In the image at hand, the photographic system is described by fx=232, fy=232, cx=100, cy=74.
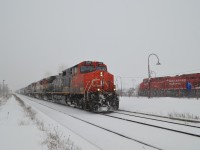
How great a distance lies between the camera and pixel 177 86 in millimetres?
31281

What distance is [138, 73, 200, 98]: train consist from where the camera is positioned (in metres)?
28.3

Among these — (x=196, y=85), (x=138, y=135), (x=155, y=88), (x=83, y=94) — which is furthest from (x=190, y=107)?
(x=155, y=88)

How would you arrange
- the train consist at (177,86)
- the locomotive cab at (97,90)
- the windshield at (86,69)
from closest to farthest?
the locomotive cab at (97,90) → the windshield at (86,69) → the train consist at (177,86)

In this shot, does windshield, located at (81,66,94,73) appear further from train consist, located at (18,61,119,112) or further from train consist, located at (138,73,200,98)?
train consist, located at (138,73,200,98)

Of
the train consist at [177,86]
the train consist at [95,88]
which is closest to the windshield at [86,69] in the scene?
the train consist at [95,88]

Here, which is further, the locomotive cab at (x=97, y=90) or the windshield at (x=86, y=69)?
the windshield at (x=86, y=69)

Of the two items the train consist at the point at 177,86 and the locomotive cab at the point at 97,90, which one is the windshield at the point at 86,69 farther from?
the train consist at the point at 177,86

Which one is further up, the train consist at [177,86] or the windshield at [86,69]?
the windshield at [86,69]

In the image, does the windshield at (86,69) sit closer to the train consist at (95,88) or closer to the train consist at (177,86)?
the train consist at (95,88)

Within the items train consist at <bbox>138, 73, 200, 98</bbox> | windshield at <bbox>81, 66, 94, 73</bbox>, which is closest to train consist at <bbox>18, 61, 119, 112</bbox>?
windshield at <bbox>81, 66, 94, 73</bbox>

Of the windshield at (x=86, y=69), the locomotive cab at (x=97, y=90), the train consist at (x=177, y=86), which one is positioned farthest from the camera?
the train consist at (x=177, y=86)

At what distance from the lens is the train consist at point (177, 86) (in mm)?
28273

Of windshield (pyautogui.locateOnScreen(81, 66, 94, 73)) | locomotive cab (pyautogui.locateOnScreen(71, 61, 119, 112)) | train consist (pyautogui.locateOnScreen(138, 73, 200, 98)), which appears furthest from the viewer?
train consist (pyautogui.locateOnScreen(138, 73, 200, 98))

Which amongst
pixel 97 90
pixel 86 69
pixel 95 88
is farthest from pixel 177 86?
pixel 97 90
